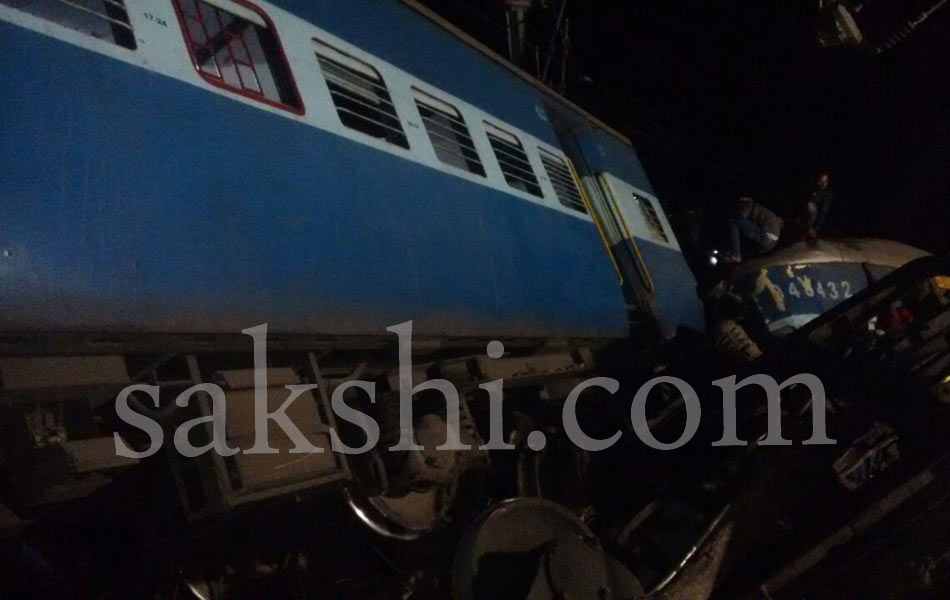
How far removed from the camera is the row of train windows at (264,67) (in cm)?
255

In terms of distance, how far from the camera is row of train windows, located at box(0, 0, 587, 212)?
2553 millimetres

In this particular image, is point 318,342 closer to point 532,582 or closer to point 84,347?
point 84,347

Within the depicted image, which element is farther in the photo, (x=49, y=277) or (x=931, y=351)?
(x=931, y=351)

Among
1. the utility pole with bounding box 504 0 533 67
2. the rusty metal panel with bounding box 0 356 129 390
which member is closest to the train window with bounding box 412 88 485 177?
the rusty metal panel with bounding box 0 356 129 390

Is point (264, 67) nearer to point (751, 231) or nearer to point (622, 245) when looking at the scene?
point (622, 245)

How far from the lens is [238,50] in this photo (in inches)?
124

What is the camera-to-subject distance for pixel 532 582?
3.18 metres

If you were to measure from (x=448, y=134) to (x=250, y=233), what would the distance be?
192cm

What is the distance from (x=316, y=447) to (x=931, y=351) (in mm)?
3646

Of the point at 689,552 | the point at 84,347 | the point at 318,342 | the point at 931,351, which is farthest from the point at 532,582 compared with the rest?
the point at 931,351

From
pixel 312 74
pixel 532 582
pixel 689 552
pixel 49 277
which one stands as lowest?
pixel 689 552

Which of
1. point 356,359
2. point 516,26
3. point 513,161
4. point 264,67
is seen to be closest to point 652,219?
point 516,26

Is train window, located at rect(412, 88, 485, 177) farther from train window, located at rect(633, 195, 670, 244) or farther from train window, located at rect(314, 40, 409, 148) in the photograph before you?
train window, located at rect(633, 195, 670, 244)

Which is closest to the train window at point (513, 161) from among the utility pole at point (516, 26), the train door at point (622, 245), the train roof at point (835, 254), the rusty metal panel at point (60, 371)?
the train door at point (622, 245)
